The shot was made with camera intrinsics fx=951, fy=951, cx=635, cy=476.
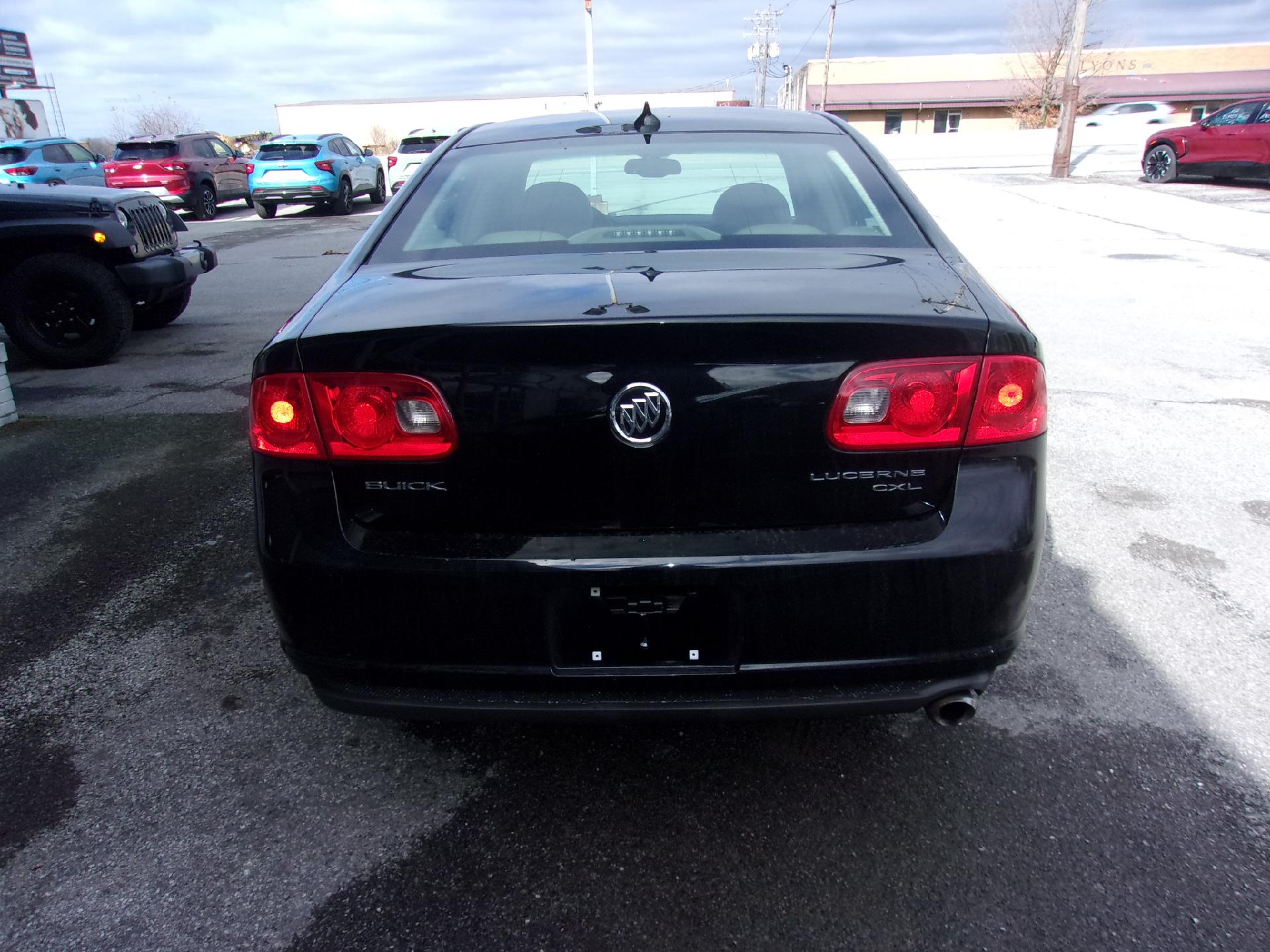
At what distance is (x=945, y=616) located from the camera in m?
1.94

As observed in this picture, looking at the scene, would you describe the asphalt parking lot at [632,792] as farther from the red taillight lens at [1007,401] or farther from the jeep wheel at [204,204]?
the jeep wheel at [204,204]

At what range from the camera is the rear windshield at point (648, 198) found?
2555 mm

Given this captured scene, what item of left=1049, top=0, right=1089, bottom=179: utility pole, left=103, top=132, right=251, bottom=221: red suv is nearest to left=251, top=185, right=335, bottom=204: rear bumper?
left=103, top=132, right=251, bottom=221: red suv

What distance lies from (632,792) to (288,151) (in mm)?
20234

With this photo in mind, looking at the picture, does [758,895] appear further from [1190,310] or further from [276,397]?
[1190,310]

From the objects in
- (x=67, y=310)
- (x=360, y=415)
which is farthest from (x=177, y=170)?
(x=360, y=415)

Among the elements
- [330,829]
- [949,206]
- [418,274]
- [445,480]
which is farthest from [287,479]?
[949,206]

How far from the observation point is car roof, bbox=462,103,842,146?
312 cm

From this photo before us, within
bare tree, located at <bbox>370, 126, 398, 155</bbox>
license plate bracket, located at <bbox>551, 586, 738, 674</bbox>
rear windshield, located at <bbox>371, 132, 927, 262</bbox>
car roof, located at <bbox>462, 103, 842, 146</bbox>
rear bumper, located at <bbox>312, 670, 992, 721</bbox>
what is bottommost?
bare tree, located at <bbox>370, 126, 398, 155</bbox>

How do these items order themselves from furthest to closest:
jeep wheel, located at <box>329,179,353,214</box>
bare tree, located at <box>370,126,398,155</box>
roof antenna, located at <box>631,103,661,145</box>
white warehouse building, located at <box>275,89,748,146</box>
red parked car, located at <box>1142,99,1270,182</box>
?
white warehouse building, located at <box>275,89,748,146</box>, bare tree, located at <box>370,126,398,155</box>, jeep wheel, located at <box>329,179,353,214</box>, red parked car, located at <box>1142,99,1270,182</box>, roof antenna, located at <box>631,103,661,145</box>

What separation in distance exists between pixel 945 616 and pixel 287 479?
1391 mm

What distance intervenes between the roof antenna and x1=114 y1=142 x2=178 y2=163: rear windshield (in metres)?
19.1

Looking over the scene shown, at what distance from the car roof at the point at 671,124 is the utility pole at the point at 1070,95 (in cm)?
2146

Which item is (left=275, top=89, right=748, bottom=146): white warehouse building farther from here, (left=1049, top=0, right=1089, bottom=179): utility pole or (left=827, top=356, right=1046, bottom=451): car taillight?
(left=827, top=356, right=1046, bottom=451): car taillight
